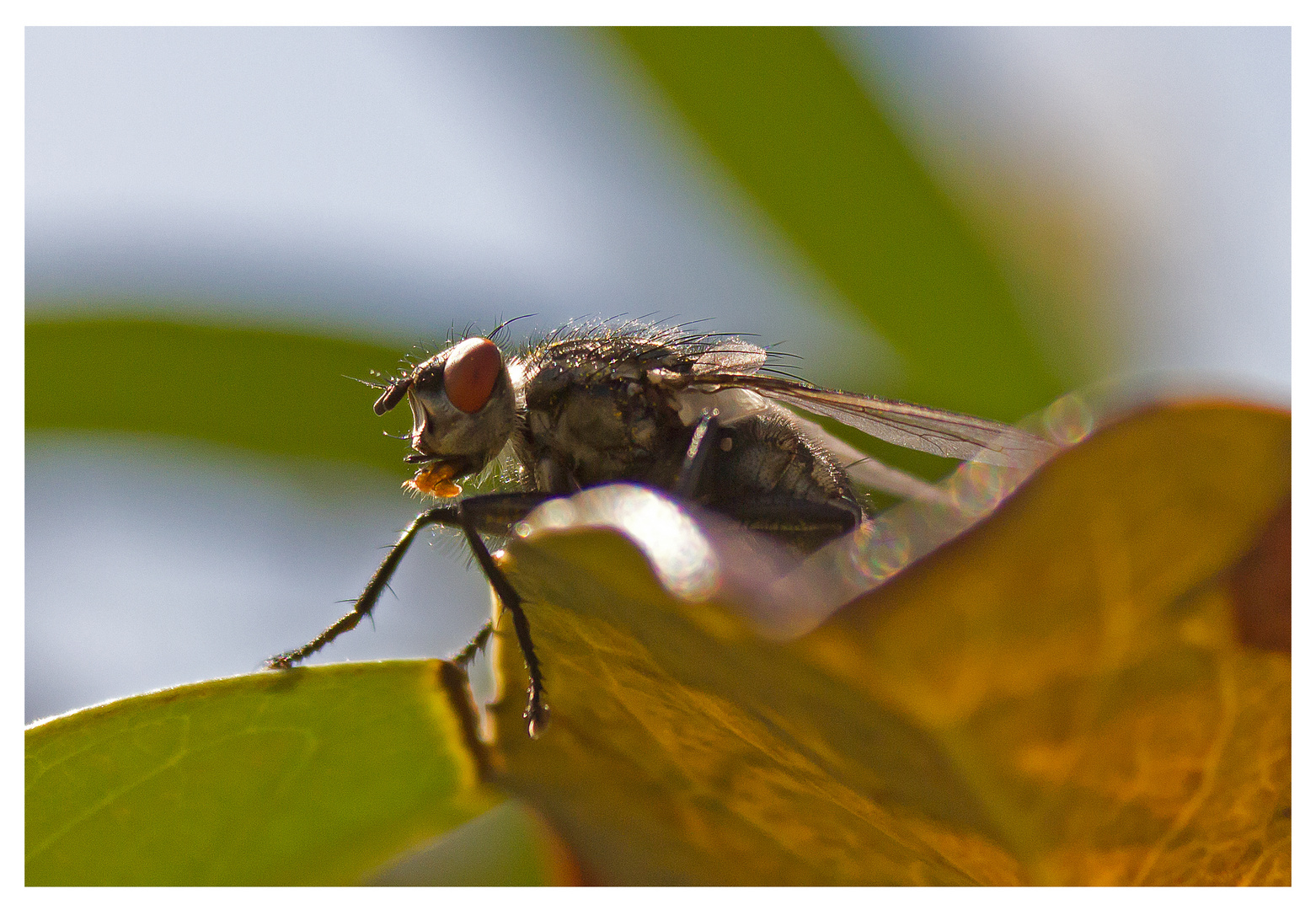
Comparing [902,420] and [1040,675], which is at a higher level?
[902,420]

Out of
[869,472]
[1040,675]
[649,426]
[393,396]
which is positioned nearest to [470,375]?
[393,396]

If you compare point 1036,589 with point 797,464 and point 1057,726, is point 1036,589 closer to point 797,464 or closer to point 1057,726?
point 1057,726

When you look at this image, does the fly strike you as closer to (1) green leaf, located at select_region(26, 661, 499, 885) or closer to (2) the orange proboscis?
(2) the orange proboscis

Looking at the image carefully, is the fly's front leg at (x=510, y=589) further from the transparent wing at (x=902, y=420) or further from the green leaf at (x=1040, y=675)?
the transparent wing at (x=902, y=420)

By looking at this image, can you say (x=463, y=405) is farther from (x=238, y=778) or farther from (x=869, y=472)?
(x=869, y=472)

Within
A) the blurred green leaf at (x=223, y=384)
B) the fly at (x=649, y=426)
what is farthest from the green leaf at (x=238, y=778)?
the blurred green leaf at (x=223, y=384)

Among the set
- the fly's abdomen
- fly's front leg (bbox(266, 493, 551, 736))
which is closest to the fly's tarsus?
fly's front leg (bbox(266, 493, 551, 736))
